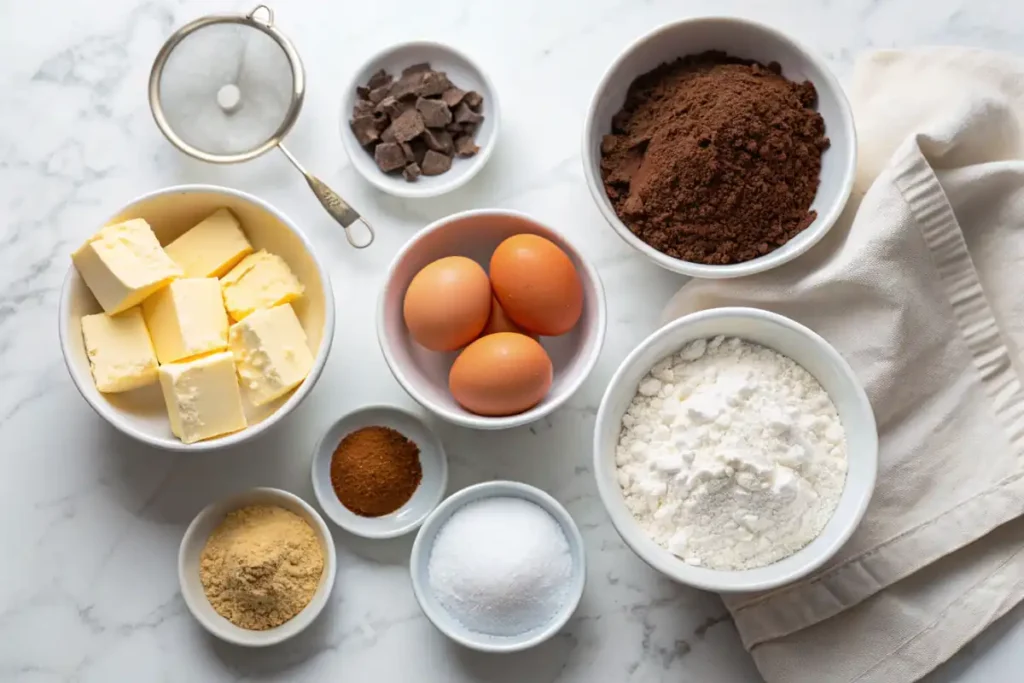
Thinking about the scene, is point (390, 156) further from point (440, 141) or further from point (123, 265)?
point (123, 265)

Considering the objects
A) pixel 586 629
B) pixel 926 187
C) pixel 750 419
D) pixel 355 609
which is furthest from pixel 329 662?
pixel 926 187

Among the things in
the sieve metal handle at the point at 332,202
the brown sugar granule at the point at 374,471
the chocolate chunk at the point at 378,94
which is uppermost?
the chocolate chunk at the point at 378,94

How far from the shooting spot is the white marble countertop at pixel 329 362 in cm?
150

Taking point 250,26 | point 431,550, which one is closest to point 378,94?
point 250,26

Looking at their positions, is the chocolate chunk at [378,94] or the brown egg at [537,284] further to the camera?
the chocolate chunk at [378,94]

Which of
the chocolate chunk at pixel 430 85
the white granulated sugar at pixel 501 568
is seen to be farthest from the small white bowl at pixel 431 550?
the chocolate chunk at pixel 430 85

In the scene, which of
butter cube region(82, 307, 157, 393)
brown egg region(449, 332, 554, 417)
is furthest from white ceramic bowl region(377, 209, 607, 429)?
butter cube region(82, 307, 157, 393)

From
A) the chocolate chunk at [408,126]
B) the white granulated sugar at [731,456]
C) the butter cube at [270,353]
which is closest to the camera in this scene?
the white granulated sugar at [731,456]

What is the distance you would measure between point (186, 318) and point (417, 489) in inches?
16.9

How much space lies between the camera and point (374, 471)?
1.44 meters

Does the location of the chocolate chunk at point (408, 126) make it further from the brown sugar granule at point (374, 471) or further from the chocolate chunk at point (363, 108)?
the brown sugar granule at point (374, 471)

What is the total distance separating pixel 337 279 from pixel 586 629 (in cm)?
68

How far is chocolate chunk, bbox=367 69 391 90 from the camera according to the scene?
5.07 ft

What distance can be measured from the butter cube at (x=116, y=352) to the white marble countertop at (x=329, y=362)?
19 cm
